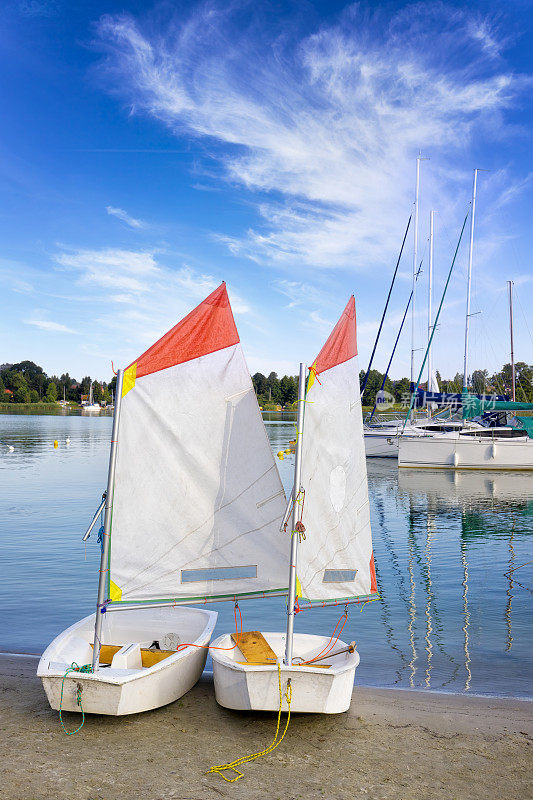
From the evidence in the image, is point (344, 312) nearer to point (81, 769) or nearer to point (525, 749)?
point (525, 749)

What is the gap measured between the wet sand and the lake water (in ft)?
6.31

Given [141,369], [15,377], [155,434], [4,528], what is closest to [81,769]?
[155,434]

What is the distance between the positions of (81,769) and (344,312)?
6.65 meters

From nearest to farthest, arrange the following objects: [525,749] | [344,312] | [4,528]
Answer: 1. [525,749]
2. [344,312]
3. [4,528]

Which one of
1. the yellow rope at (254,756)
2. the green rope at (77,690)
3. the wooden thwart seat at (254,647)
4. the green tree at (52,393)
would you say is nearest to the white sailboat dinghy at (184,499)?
the green rope at (77,690)

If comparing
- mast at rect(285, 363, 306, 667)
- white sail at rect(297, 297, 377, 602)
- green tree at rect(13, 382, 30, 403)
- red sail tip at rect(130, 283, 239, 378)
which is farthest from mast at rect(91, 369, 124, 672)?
green tree at rect(13, 382, 30, 403)

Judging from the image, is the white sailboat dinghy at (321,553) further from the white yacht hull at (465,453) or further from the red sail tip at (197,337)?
the white yacht hull at (465,453)

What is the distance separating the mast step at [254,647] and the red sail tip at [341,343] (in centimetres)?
399

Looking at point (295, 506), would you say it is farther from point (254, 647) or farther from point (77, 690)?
point (77, 690)

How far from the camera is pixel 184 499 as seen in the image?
8703 mm

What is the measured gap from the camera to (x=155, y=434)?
8508 mm

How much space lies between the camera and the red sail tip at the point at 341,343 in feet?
28.4

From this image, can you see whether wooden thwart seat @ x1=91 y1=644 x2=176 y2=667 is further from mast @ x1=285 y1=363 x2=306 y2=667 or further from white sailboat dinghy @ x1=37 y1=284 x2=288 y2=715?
mast @ x1=285 y1=363 x2=306 y2=667

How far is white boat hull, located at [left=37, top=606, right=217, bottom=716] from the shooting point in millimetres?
7434
